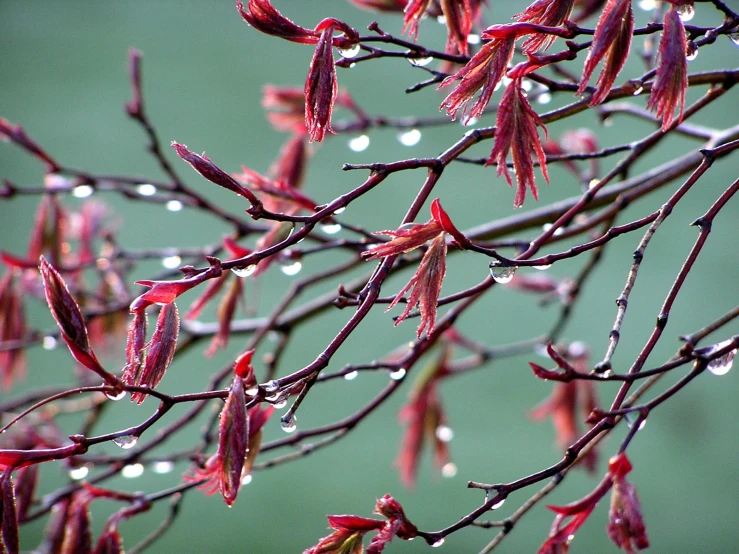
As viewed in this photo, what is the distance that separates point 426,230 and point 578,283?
1.80 feet

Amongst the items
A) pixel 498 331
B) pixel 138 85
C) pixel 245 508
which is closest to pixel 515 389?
pixel 498 331

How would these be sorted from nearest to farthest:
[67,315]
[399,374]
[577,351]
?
[67,315], [399,374], [577,351]

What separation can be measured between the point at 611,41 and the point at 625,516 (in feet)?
1.11

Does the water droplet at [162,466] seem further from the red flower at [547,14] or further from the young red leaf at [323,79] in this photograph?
the red flower at [547,14]

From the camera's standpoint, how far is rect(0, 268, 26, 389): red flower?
1.00 metres

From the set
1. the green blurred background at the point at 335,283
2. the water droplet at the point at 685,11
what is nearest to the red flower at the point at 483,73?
the water droplet at the point at 685,11

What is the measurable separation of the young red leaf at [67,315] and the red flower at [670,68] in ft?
1.21

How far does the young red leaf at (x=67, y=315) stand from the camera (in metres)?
0.43

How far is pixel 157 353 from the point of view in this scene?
1.50ft

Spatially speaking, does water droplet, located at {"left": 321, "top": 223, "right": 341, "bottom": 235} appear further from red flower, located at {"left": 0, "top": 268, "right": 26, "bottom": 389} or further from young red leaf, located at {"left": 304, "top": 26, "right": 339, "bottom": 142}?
red flower, located at {"left": 0, "top": 268, "right": 26, "bottom": 389}

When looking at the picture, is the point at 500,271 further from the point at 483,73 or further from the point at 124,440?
the point at 124,440

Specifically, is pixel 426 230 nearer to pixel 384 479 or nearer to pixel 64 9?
pixel 384 479

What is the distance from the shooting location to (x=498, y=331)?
8.67 ft

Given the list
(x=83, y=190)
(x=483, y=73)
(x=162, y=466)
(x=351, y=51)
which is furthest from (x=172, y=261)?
(x=483, y=73)
